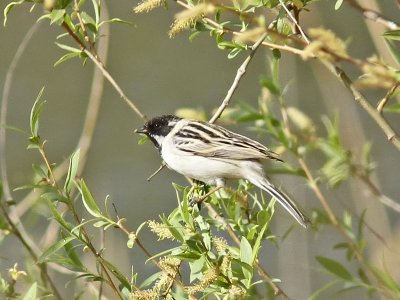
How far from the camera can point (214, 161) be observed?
3.29 meters

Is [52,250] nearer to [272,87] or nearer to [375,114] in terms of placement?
[375,114]

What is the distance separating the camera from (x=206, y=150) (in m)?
3.37

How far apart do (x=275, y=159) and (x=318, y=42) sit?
1.55 metres

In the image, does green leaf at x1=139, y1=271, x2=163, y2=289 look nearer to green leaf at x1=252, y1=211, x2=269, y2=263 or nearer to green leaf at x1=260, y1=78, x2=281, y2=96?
green leaf at x1=252, y1=211, x2=269, y2=263

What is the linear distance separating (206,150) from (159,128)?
0.18 metres

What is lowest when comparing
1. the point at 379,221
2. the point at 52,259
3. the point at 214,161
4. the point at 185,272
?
the point at 185,272

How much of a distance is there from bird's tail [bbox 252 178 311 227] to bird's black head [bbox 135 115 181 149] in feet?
1.63

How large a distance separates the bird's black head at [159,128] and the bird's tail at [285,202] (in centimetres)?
50

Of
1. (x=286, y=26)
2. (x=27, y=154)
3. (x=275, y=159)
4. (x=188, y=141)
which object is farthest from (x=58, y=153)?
(x=286, y=26)

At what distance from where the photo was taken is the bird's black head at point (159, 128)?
3289 mm

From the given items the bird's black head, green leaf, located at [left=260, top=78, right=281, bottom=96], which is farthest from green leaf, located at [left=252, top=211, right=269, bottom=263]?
the bird's black head

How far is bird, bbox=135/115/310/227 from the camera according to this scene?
3082 millimetres

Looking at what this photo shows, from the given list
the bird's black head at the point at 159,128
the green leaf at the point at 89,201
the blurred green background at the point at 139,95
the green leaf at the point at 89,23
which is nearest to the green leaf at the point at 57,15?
the green leaf at the point at 89,23

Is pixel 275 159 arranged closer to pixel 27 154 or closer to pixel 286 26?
pixel 286 26
